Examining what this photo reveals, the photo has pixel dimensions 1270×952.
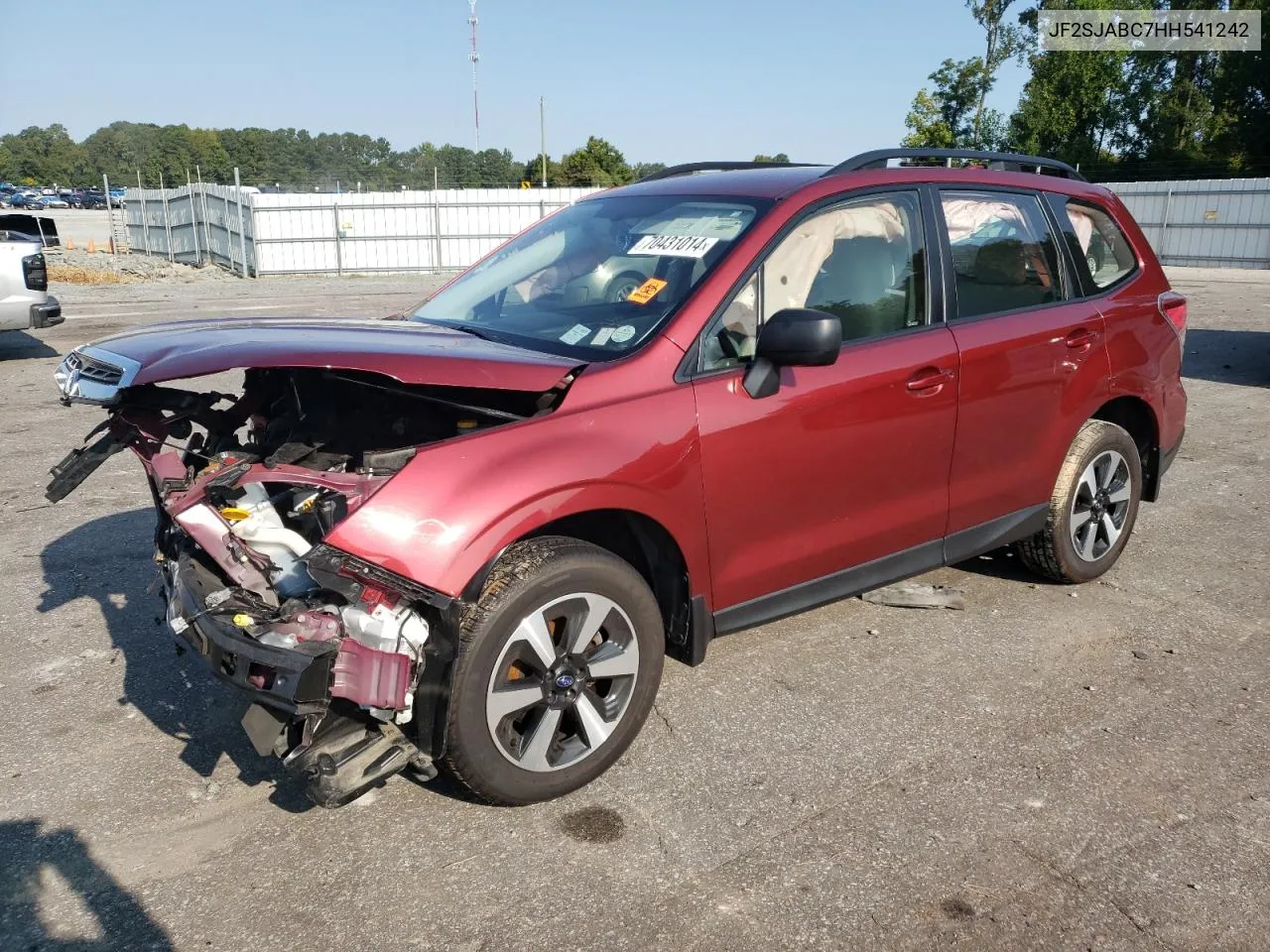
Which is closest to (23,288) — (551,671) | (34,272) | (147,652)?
(34,272)

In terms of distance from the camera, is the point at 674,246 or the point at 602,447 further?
the point at 674,246

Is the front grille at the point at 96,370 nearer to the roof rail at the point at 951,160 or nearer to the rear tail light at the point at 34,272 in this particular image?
the roof rail at the point at 951,160

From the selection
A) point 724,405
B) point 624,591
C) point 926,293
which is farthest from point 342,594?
point 926,293

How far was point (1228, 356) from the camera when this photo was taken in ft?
40.8

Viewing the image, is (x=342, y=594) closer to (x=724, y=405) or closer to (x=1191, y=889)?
(x=724, y=405)

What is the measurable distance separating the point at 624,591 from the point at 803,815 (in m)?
0.86

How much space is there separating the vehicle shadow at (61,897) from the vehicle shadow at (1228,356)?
1119cm

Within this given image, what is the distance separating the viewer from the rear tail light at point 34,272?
1136 cm

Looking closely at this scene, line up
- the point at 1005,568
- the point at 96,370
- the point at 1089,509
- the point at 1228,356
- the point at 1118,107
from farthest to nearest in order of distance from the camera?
1. the point at 1118,107
2. the point at 1228,356
3. the point at 1005,568
4. the point at 1089,509
5. the point at 96,370

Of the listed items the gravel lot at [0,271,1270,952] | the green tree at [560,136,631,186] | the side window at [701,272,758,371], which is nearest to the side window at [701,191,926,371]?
the side window at [701,272,758,371]

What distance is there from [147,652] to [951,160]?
3926 mm

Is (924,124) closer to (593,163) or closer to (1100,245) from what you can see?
(593,163)

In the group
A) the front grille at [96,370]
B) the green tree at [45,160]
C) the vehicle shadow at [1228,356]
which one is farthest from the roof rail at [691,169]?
the green tree at [45,160]

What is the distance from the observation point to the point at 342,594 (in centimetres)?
270
